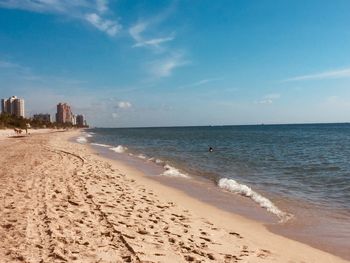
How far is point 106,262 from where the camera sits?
561cm

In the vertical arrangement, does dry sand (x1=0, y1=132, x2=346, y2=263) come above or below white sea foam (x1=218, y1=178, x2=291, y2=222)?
above

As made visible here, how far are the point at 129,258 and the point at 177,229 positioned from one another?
213 centimetres

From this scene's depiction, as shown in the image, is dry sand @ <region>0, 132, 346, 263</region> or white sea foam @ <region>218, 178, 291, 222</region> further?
white sea foam @ <region>218, 178, 291, 222</region>

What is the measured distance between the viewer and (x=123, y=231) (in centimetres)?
725

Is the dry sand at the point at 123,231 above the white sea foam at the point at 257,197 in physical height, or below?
above

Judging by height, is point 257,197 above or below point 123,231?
below

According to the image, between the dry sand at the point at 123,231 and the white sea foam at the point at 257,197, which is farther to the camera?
the white sea foam at the point at 257,197

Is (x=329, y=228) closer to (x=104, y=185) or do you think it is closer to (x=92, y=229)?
(x=92, y=229)

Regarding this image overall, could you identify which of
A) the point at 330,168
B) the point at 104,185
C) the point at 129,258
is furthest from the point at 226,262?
the point at 330,168

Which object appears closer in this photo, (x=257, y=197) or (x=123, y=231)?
(x=123, y=231)

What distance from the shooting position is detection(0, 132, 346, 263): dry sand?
19.8 feet

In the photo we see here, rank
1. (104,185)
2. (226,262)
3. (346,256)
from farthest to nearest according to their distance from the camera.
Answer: (104,185) → (346,256) → (226,262)

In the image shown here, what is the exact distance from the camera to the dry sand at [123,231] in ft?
19.8

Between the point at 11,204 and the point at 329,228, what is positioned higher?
the point at 11,204
